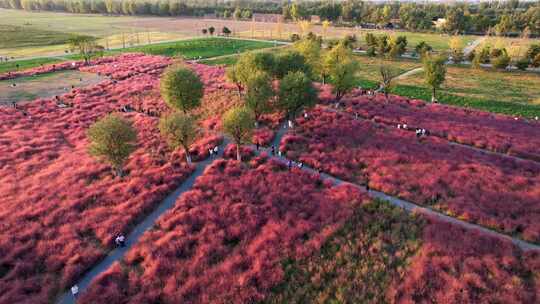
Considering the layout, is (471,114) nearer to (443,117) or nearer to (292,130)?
(443,117)

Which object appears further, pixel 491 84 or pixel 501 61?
pixel 501 61

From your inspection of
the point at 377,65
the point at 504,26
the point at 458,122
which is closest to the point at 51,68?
the point at 377,65

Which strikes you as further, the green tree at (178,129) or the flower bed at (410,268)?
the green tree at (178,129)

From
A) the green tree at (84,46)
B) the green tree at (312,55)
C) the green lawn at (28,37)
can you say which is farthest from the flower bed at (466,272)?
the green lawn at (28,37)

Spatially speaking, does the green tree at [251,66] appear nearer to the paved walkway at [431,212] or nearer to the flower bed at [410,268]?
the paved walkway at [431,212]

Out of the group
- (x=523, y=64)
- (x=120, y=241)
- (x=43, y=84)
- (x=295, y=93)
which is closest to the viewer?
(x=120, y=241)

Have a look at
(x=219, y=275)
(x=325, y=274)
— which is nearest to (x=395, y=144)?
(x=325, y=274)

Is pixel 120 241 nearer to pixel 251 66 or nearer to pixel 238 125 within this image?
pixel 238 125
